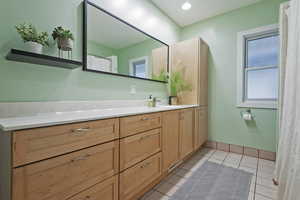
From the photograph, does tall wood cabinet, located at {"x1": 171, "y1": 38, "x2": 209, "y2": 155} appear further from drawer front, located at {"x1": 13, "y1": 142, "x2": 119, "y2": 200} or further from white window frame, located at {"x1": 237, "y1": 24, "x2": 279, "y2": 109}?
drawer front, located at {"x1": 13, "y1": 142, "x2": 119, "y2": 200}

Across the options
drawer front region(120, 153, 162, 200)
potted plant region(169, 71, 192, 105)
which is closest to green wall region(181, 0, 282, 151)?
potted plant region(169, 71, 192, 105)

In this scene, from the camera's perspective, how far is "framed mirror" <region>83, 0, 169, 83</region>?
1432 mm

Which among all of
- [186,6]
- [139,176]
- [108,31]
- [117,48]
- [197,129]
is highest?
[186,6]

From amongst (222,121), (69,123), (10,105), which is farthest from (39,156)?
(222,121)

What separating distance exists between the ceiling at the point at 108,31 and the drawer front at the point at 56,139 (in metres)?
0.99

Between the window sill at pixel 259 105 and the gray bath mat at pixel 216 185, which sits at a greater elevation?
the window sill at pixel 259 105

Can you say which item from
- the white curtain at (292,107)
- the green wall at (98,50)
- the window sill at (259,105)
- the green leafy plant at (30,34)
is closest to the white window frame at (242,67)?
the window sill at (259,105)

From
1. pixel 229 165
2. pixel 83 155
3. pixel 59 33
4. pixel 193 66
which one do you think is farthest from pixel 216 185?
pixel 59 33

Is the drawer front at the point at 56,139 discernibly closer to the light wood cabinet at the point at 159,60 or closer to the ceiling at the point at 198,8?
the light wood cabinet at the point at 159,60

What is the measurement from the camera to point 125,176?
1.14m

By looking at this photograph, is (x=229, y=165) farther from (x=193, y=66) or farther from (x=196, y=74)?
(x=193, y=66)

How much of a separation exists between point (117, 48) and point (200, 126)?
186 centimetres

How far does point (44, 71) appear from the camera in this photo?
1.13 m

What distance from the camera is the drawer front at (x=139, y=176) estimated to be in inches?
44.8
